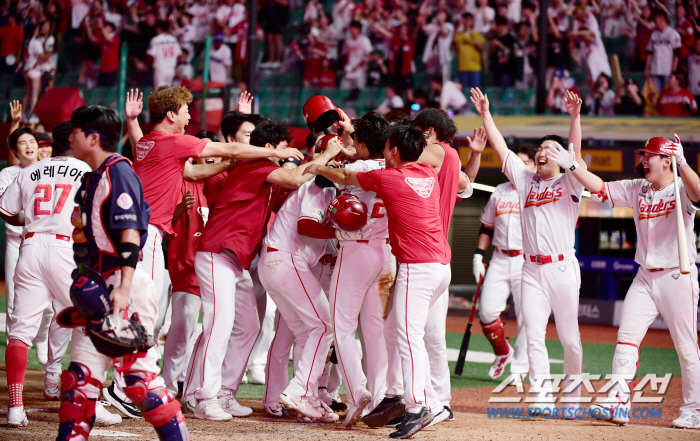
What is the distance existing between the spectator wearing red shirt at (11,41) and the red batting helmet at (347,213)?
46.8ft

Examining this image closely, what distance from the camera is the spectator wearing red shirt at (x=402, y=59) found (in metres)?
14.4

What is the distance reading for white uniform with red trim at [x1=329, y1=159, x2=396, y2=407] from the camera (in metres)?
5.21

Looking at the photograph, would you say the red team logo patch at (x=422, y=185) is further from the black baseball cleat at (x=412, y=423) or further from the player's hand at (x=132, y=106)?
the player's hand at (x=132, y=106)

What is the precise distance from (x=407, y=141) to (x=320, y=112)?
91 cm

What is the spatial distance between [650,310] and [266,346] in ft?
11.0

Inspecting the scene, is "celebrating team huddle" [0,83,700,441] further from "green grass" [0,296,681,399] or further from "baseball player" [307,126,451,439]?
"green grass" [0,296,681,399]

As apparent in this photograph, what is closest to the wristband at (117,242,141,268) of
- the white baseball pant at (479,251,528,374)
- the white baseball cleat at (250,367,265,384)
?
the white baseball cleat at (250,367,265,384)

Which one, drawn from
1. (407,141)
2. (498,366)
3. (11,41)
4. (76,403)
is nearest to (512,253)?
(498,366)

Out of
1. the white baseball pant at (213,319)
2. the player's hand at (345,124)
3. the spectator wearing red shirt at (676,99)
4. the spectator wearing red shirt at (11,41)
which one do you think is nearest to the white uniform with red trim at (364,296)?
the player's hand at (345,124)

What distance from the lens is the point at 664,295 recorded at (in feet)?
18.6

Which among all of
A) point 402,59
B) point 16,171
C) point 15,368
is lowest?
point 15,368

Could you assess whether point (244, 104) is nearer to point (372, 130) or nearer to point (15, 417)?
point (372, 130)

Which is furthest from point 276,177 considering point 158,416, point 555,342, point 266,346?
point 555,342

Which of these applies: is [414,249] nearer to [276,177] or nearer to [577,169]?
[276,177]
